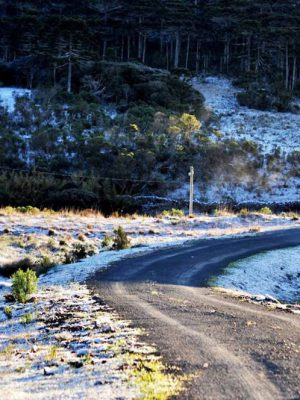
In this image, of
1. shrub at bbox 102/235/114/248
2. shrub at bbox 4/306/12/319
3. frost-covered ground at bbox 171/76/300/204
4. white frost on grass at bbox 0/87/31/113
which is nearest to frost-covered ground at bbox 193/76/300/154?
frost-covered ground at bbox 171/76/300/204

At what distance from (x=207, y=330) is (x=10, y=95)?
134 feet

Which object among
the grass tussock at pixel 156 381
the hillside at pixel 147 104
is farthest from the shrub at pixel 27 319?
the hillside at pixel 147 104

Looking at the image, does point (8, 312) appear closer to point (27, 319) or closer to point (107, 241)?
point (27, 319)

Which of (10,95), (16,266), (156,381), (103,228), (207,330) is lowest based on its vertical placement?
(16,266)

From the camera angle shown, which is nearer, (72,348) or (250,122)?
(72,348)

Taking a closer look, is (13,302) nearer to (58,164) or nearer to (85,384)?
(85,384)

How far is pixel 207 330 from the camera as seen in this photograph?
636cm

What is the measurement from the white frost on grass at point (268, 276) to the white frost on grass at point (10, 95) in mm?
30422

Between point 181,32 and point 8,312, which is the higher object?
point 181,32

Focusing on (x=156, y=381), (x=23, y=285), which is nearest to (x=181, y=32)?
(x=23, y=285)

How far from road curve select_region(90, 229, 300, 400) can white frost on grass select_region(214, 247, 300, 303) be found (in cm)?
67

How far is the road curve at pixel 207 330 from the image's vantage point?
4.31m

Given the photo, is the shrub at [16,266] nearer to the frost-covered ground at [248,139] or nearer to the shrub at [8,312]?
the shrub at [8,312]

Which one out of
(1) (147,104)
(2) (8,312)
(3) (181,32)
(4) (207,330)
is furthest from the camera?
(3) (181,32)
